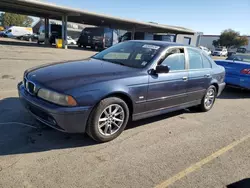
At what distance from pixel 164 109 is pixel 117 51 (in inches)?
60.6

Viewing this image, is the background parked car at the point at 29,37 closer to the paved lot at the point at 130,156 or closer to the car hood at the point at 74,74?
the paved lot at the point at 130,156

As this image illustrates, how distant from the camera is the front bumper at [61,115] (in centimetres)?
301

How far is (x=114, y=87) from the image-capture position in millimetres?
3326

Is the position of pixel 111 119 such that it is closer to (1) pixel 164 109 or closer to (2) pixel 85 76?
(2) pixel 85 76

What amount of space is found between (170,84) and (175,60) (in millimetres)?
560

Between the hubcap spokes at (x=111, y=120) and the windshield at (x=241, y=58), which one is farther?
the windshield at (x=241, y=58)

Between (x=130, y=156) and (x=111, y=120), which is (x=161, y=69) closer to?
(x=111, y=120)

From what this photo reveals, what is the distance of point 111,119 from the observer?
3523mm

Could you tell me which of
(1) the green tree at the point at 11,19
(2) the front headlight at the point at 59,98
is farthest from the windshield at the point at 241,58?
(1) the green tree at the point at 11,19

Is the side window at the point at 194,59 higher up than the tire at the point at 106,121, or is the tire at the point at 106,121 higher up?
the side window at the point at 194,59

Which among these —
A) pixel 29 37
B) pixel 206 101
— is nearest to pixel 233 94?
pixel 206 101

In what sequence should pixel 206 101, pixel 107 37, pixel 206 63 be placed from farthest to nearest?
pixel 107 37
pixel 206 101
pixel 206 63

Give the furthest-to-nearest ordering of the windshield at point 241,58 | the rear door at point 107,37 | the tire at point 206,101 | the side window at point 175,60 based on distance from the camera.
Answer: the rear door at point 107,37
the windshield at point 241,58
the tire at point 206,101
the side window at point 175,60

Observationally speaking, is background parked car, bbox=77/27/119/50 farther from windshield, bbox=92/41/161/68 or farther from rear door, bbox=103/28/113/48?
windshield, bbox=92/41/161/68
